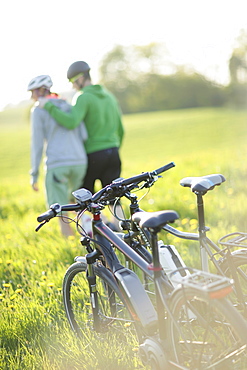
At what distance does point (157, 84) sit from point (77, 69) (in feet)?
208

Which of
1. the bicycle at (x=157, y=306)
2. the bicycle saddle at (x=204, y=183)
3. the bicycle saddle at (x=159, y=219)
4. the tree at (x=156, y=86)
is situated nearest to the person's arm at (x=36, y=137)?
the bicycle at (x=157, y=306)

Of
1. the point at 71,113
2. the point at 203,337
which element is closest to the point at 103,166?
the point at 71,113

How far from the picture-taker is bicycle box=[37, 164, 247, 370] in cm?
238

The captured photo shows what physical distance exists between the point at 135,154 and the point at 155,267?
2408cm

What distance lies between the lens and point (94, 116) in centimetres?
548

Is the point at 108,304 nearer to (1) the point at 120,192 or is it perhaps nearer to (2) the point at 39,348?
(2) the point at 39,348

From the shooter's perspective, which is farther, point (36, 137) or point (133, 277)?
point (36, 137)

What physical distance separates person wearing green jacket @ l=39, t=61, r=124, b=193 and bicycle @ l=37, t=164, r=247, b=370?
91.3 inches

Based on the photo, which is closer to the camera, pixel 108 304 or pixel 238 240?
pixel 238 240

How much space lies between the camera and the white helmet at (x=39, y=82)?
5102 millimetres

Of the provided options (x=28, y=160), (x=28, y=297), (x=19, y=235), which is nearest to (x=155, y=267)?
(x=28, y=297)

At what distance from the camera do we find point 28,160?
99.6 ft

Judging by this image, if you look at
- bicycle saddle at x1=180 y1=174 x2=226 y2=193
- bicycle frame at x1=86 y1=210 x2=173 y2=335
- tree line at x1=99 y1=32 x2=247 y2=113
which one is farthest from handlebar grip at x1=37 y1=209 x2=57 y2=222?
tree line at x1=99 y1=32 x2=247 y2=113

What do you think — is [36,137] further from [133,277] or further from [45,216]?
[133,277]
